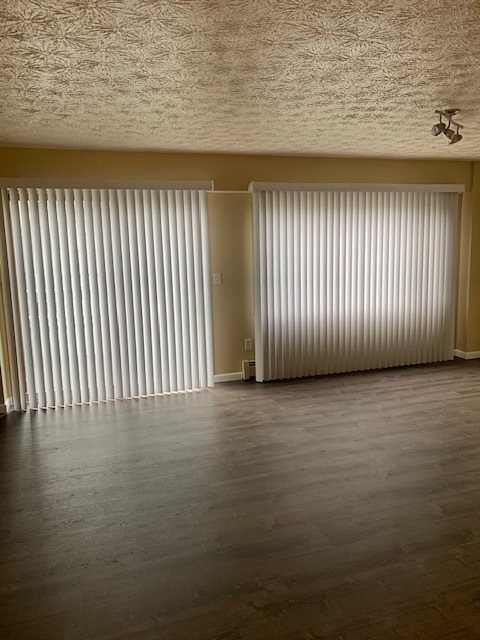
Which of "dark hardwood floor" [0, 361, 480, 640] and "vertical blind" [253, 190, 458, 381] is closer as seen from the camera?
"dark hardwood floor" [0, 361, 480, 640]

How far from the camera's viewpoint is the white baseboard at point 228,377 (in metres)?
4.84

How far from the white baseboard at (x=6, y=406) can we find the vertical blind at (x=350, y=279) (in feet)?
8.41

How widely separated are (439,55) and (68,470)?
3.37 meters

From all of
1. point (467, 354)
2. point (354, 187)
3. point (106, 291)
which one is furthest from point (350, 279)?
point (106, 291)

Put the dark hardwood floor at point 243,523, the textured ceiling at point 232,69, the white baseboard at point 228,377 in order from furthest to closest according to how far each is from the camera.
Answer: the white baseboard at point 228,377
the dark hardwood floor at point 243,523
the textured ceiling at point 232,69

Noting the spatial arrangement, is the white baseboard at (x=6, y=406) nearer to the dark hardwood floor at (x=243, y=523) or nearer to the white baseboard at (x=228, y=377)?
the dark hardwood floor at (x=243, y=523)

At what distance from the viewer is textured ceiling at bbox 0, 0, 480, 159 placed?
167cm

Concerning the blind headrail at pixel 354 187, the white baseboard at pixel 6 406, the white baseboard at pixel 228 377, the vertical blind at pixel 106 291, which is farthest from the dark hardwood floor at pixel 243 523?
the blind headrail at pixel 354 187

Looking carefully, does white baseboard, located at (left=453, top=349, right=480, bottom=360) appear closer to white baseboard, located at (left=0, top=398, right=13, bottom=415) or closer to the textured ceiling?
the textured ceiling

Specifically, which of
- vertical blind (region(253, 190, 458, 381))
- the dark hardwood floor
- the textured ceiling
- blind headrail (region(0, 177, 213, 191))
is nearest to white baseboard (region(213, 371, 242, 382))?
vertical blind (region(253, 190, 458, 381))

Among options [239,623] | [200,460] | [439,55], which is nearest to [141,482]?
[200,460]

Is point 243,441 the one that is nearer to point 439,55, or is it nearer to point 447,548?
point 447,548

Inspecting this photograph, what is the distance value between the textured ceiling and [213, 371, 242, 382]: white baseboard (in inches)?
98.0

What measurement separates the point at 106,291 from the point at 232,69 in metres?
2.61
